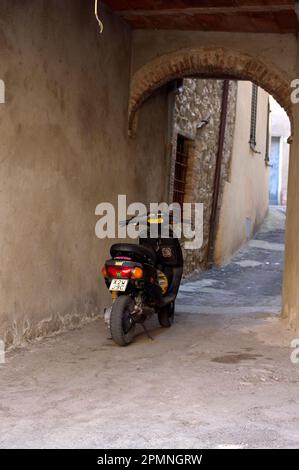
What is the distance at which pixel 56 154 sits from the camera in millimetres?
5789

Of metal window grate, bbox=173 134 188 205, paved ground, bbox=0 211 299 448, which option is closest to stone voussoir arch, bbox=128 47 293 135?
paved ground, bbox=0 211 299 448

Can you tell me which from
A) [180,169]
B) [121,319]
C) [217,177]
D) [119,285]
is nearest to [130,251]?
[119,285]

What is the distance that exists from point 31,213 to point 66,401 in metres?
2.11

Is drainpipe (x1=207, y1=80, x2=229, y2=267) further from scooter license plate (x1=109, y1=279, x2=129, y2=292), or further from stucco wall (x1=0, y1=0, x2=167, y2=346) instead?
scooter license plate (x1=109, y1=279, x2=129, y2=292)

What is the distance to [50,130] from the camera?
18.6 ft

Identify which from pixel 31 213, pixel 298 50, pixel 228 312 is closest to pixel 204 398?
pixel 31 213

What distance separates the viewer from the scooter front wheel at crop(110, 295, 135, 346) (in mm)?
5363

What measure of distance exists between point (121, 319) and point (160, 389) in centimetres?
147

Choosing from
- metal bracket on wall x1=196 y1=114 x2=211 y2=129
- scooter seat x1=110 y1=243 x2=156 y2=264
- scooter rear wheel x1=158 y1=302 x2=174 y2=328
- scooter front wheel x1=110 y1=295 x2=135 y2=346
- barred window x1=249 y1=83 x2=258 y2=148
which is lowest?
scooter rear wheel x1=158 y1=302 x2=174 y2=328

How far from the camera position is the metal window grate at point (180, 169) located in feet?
35.2

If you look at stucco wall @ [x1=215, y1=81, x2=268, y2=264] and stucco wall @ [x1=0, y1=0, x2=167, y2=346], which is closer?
stucco wall @ [x1=0, y1=0, x2=167, y2=346]

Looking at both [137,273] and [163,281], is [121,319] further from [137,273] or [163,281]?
[163,281]

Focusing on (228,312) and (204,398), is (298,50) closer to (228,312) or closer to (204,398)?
(228,312)

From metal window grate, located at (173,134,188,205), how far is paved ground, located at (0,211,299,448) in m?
3.96
